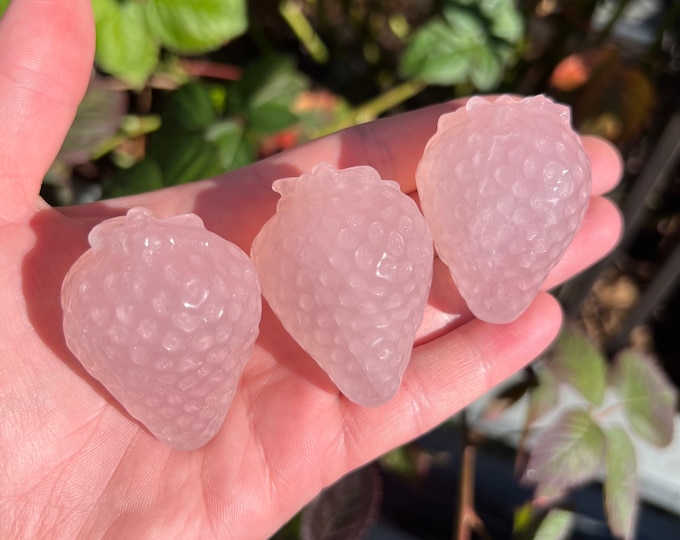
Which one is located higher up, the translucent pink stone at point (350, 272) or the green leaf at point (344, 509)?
the translucent pink stone at point (350, 272)

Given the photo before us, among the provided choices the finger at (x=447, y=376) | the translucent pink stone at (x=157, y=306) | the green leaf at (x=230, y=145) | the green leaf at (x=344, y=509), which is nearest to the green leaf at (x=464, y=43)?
the green leaf at (x=230, y=145)

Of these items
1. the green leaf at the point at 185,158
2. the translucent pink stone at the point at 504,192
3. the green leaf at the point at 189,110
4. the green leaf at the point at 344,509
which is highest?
the translucent pink stone at the point at 504,192

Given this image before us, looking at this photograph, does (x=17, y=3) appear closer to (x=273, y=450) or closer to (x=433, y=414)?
(x=273, y=450)

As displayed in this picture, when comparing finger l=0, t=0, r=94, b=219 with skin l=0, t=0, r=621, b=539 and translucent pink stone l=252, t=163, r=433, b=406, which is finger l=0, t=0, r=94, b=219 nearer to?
skin l=0, t=0, r=621, b=539

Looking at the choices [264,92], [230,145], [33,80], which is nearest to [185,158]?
[230,145]

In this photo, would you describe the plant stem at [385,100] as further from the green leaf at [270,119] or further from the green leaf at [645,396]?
the green leaf at [645,396]

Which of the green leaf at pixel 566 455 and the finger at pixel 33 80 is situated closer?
the finger at pixel 33 80

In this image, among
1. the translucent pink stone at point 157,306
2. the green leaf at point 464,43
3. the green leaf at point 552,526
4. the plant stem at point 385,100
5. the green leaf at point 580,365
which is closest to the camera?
the translucent pink stone at point 157,306
